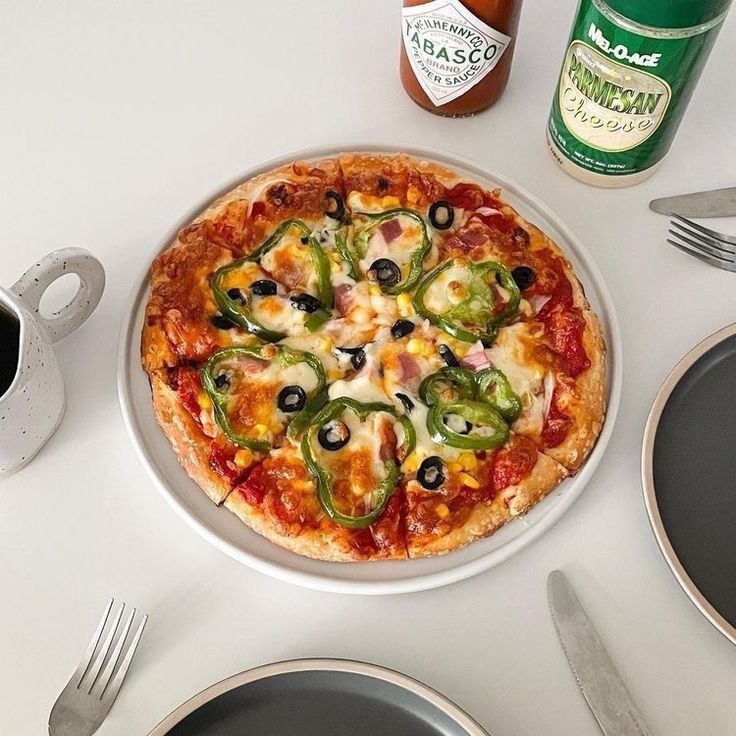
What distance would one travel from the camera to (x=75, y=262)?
149 centimetres

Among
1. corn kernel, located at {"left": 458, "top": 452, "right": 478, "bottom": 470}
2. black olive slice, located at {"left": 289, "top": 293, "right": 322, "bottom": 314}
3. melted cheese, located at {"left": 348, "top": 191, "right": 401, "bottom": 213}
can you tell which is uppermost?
melted cheese, located at {"left": 348, "top": 191, "right": 401, "bottom": 213}

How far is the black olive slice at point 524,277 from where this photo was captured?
159 centimetres

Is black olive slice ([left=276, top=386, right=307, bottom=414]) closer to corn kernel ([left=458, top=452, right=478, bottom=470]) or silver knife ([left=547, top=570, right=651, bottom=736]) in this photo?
corn kernel ([left=458, top=452, right=478, bottom=470])

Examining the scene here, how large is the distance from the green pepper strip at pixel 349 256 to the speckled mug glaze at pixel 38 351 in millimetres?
436

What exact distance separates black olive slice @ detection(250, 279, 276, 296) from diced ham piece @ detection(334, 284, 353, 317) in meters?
0.12

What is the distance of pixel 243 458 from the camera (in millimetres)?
1454

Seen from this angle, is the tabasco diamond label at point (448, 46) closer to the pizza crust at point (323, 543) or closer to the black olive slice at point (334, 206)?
the black olive slice at point (334, 206)

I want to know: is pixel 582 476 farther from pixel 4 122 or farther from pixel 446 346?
pixel 4 122

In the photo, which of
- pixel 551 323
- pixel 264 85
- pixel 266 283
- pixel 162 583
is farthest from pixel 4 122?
pixel 551 323

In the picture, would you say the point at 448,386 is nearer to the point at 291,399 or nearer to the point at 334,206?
the point at 291,399

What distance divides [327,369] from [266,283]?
0.19m

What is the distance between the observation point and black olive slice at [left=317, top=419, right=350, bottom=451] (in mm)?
1446

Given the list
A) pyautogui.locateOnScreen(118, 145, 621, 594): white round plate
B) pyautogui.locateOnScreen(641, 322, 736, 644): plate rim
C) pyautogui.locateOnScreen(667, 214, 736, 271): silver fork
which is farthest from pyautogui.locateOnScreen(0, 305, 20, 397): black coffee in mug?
pyautogui.locateOnScreen(667, 214, 736, 271): silver fork

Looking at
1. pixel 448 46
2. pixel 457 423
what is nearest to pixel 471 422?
pixel 457 423
